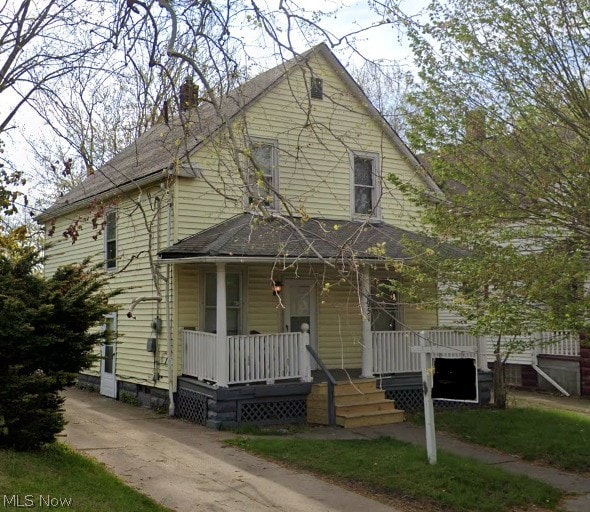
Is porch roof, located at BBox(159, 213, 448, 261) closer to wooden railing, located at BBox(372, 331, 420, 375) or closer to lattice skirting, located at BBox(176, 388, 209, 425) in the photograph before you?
wooden railing, located at BBox(372, 331, 420, 375)

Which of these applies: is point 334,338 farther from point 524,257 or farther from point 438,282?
point 524,257

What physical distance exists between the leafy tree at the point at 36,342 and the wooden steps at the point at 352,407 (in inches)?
203

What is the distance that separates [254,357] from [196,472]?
12.9 ft

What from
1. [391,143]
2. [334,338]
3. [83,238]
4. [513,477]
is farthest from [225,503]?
[83,238]

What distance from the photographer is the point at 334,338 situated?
1612cm

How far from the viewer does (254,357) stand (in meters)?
13.2

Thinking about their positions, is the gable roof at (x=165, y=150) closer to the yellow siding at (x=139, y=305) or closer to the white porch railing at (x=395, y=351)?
the yellow siding at (x=139, y=305)

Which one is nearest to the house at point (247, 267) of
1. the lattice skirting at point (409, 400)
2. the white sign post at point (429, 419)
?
the lattice skirting at point (409, 400)

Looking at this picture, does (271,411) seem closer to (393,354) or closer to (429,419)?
(393,354)

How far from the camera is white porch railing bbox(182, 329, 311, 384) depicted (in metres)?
13.0

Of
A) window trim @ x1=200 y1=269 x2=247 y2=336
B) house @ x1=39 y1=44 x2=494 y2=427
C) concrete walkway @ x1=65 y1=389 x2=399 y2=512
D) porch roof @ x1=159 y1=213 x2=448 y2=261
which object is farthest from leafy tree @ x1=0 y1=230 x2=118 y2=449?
window trim @ x1=200 y1=269 x2=247 y2=336

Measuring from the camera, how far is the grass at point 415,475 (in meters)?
8.34

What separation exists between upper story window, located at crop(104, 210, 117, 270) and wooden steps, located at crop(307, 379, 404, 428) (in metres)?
6.59

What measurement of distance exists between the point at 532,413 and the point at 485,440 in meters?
2.68
